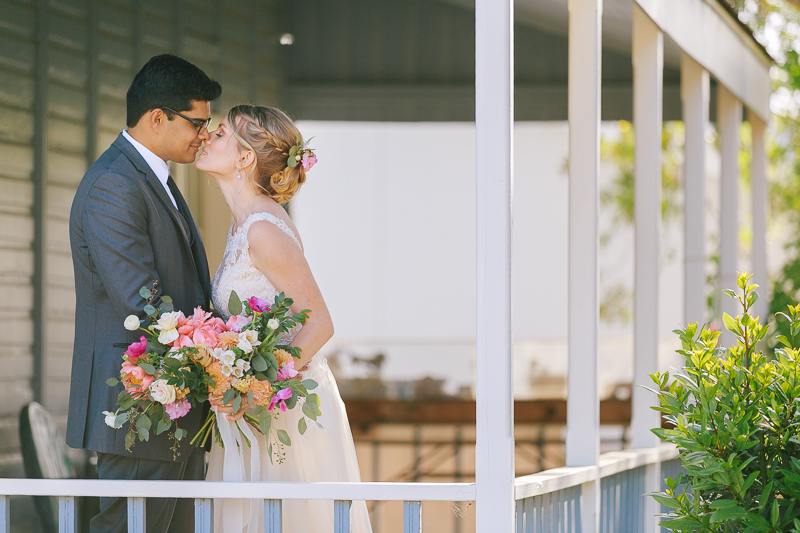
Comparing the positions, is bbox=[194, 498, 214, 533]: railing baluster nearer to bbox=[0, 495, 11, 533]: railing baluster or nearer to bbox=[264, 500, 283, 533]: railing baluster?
bbox=[264, 500, 283, 533]: railing baluster

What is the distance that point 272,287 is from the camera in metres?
3.09

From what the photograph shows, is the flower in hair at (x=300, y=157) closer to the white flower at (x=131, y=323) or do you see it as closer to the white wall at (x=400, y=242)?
the white flower at (x=131, y=323)

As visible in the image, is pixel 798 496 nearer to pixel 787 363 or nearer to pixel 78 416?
pixel 787 363

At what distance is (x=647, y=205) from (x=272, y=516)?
2360mm

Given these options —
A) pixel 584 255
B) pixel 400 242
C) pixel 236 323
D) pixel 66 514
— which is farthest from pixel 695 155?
pixel 400 242

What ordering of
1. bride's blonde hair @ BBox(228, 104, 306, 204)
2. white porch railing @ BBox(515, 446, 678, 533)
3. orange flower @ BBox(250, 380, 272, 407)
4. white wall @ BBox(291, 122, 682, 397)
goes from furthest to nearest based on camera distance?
white wall @ BBox(291, 122, 682, 397), bride's blonde hair @ BBox(228, 104, 306, 204), white porch railing @ BBox(515, 446, 678, 533), orange flower @ BBox(250, 380, 272, 407)

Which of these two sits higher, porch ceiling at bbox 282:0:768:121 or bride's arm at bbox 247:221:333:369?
porch ceiling at bbox 282:0:768:121

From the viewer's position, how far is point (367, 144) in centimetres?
1050

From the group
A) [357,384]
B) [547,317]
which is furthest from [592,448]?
[547,317]

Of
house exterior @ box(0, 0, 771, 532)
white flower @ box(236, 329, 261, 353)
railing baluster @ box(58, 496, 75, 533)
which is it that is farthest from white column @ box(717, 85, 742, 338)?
railing baluster @ box(58, 496, 75, 533)

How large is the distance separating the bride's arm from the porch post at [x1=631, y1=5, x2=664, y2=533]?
5.85 feet

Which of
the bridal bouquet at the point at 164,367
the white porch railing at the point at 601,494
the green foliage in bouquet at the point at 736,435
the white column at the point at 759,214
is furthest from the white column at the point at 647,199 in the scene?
the white column at the point at 759,214

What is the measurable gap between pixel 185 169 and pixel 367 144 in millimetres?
5619

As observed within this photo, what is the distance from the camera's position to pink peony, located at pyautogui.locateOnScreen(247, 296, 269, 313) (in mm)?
2791
